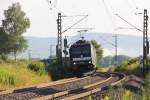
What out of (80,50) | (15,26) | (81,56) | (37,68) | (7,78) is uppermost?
(15,26)

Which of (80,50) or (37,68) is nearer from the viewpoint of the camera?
(37,68)

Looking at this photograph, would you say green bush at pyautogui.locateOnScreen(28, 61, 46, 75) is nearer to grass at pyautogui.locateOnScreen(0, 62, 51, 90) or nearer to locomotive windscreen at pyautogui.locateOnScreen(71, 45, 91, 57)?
grass at pyautogui.locateOnScreen(0, 62, 51, 90)

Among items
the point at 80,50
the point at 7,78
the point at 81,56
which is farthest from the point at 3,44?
the point at 7,78

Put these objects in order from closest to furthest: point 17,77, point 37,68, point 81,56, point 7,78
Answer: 1. point 7,78
2. point 17,77
3. point 37,68
4. point 81,56

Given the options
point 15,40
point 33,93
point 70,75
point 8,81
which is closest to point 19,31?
point 15,40

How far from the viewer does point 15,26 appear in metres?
95.2

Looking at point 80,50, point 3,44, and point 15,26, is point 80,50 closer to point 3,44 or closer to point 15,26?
point 3,44

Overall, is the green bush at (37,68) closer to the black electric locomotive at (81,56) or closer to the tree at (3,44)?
the black electric locomotive at (81,56)

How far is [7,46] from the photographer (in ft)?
301

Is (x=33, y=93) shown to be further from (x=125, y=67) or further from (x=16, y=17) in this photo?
(x=16, y=17)

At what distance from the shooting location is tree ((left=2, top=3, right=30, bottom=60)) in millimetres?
93306

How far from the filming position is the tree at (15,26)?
Result: 306 feet

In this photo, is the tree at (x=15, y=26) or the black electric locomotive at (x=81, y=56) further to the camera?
the tree at (x=15, y=26)

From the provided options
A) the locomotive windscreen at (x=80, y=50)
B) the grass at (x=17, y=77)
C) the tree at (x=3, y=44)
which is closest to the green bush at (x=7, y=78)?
the grass at (x=17, y=77)
